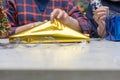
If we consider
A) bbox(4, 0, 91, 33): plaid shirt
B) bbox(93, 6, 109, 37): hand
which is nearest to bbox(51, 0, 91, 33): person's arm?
bbox(4, 0, 91, 33): plaid shirt

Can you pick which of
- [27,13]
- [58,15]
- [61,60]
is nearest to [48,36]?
[58,15]

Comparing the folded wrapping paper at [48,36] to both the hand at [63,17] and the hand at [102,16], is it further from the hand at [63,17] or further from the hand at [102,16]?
the hand at [102,16]

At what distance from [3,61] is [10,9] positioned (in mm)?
847

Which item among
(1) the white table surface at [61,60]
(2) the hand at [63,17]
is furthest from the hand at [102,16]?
(1) the white table surface at [61,60]

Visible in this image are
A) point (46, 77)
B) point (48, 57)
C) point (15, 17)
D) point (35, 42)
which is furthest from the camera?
point (15, 17)

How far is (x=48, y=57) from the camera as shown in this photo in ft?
2.08

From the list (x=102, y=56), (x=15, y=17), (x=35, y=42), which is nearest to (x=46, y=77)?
(x=102, y=56)

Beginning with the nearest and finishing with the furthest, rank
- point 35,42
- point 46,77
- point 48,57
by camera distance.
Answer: point 46,77 < point 48,57 < point 35,42

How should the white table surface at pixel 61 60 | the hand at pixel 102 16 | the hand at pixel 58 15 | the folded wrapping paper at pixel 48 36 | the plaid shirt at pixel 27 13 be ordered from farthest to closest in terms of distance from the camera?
the plaid shirt at pixel 27 13 → the hand at pixel 102 16 → the hand at pixel 58 15 → the folded wrapping paper at pixel 48 36 → the white table surface at pixel 61 60

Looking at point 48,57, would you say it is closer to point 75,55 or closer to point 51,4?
point 75,55

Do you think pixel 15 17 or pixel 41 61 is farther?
pixel 15 17

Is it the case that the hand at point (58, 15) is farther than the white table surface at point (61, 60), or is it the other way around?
the hand at point (58, 15)

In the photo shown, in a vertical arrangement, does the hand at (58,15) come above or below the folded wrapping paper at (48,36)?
above

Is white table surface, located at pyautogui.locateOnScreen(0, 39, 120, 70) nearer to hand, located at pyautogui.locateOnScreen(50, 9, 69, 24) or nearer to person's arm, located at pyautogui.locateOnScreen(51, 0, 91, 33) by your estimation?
hand, located at pyautogui.locateOnScreen(50, 9, 69, 24)
